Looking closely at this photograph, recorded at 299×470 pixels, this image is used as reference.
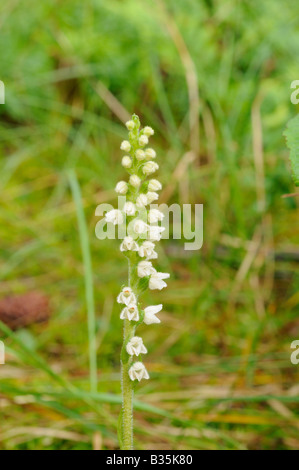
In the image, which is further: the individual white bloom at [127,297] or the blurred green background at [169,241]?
the blurred green background at [169,241]

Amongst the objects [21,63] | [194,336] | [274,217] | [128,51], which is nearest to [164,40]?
[128,51]

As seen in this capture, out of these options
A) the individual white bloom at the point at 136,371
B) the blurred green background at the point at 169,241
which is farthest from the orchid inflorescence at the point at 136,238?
the blurred green background at the point at 169,241

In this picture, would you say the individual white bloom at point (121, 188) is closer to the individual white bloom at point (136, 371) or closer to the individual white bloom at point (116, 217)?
the individual white bloom at point (116, 217)

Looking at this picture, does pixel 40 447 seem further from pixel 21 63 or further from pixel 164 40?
pixel 21 63

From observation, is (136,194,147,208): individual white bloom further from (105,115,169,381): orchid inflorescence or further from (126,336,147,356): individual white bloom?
(126,336,147,356): individual white bloom

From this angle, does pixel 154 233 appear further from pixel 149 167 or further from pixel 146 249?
pixel 149 167
